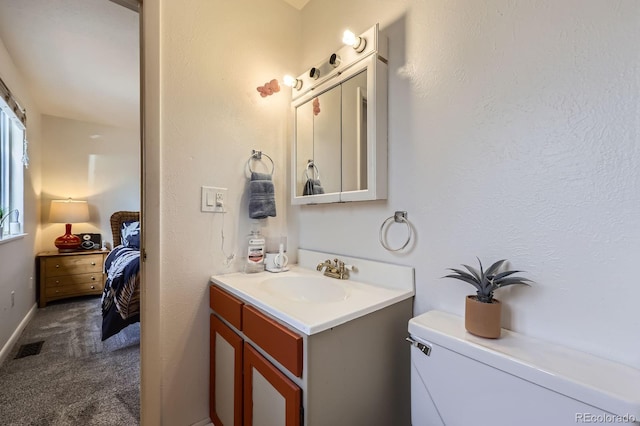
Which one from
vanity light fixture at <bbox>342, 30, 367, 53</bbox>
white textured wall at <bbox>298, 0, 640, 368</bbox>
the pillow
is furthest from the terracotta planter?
the pillow

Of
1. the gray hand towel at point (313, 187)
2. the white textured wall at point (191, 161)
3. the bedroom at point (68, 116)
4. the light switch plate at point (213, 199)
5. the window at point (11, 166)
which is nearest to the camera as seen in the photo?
the white textured wall at point (191, 161)

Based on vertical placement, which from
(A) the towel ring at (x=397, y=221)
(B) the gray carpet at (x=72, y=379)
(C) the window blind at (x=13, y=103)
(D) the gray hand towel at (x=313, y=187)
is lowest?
(B) the gray carpet at (x=72, y=379)

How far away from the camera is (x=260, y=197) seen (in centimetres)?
140

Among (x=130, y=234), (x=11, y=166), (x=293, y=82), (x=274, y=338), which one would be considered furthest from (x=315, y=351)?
(x=11, y=166)

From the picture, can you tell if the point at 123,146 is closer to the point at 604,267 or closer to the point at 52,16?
the point at 52,16

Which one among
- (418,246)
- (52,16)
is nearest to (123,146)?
(52,16)

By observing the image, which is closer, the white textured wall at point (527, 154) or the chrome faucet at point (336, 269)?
the white textured wall at point (527, 154)

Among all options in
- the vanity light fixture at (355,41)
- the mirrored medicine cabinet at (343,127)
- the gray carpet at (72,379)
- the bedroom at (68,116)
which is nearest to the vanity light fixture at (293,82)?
the mirrored medicine cabinet at (343,127)

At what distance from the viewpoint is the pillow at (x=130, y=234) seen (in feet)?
9.37

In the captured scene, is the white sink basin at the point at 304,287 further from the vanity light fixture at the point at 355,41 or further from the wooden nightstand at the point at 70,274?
the wooden nightstand at the point at 70,274

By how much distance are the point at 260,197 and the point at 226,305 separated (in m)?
0.55

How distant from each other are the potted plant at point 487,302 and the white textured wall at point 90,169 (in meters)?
4.35

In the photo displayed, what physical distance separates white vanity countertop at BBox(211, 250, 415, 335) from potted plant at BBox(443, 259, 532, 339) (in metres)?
0.27

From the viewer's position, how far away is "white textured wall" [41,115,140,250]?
332cm
